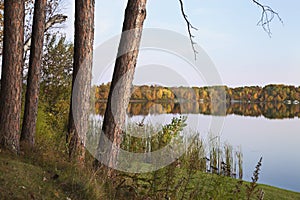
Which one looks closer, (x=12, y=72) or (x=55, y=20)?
(x=12, y=72)

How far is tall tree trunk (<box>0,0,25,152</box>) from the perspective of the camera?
17.5ft

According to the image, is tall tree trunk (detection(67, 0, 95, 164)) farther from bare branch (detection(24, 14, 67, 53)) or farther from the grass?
bare branch (detection(24, 14, 67, 53))

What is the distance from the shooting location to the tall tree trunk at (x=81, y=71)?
6.09m

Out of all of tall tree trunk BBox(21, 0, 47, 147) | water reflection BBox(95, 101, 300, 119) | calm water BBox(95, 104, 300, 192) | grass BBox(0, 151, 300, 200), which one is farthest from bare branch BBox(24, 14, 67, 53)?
grass BBox(0, 151, 300, 200)

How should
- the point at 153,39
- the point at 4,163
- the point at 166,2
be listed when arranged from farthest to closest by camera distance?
the point at 166,2 < the point at 153,39 < the point at 4,163

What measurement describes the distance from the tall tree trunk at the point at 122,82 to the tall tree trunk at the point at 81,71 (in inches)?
25.7

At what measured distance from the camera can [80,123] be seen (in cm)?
616

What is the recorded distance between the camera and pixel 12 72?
5.44 m

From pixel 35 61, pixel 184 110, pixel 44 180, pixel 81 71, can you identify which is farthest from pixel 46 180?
pixel 184 110

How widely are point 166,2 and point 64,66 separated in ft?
29.3

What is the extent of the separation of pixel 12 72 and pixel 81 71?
1.07 m

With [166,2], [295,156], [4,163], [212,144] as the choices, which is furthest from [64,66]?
[295,156]

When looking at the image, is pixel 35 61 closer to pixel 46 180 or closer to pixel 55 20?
pixel 46 180

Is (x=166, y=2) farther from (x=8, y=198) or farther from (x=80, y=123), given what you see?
(x=8, y=198)
